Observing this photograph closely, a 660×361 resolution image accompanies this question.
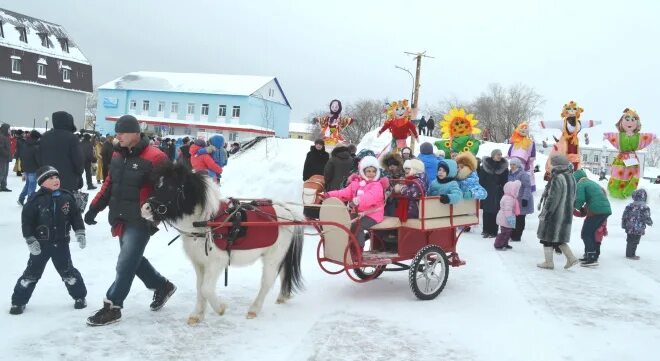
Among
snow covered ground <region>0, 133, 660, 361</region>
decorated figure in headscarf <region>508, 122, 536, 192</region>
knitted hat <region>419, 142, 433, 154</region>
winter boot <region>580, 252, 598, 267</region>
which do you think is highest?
decorated figure in headscarf <region>508, 122, 536, 192</region>

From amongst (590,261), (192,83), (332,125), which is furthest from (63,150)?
(192,83)

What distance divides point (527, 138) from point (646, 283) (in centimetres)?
678

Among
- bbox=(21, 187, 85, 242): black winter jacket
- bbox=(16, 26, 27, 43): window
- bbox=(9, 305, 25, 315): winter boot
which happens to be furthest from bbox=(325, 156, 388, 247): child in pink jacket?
bbox=(16, 26, 27, 43): window

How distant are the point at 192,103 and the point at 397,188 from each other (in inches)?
2054

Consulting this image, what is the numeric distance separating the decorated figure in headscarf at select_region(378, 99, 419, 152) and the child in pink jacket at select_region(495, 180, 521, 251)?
2.91m

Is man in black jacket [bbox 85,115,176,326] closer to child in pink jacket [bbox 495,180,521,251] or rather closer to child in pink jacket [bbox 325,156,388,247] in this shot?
child in pink jacket [bbox 325,156,388,247]

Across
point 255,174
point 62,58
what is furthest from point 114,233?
point 62,58

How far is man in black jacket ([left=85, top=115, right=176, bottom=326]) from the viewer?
4.73m

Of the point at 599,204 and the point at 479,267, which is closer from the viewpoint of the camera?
the point at 479,267

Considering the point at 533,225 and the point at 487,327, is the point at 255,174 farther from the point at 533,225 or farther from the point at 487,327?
the point at 487,327

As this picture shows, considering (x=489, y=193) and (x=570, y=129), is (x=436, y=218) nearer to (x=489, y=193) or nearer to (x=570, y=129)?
(x=489, y=193)

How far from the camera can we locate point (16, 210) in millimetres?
11383

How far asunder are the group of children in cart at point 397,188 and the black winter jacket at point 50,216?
8.85 feet

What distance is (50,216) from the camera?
4871 mm
